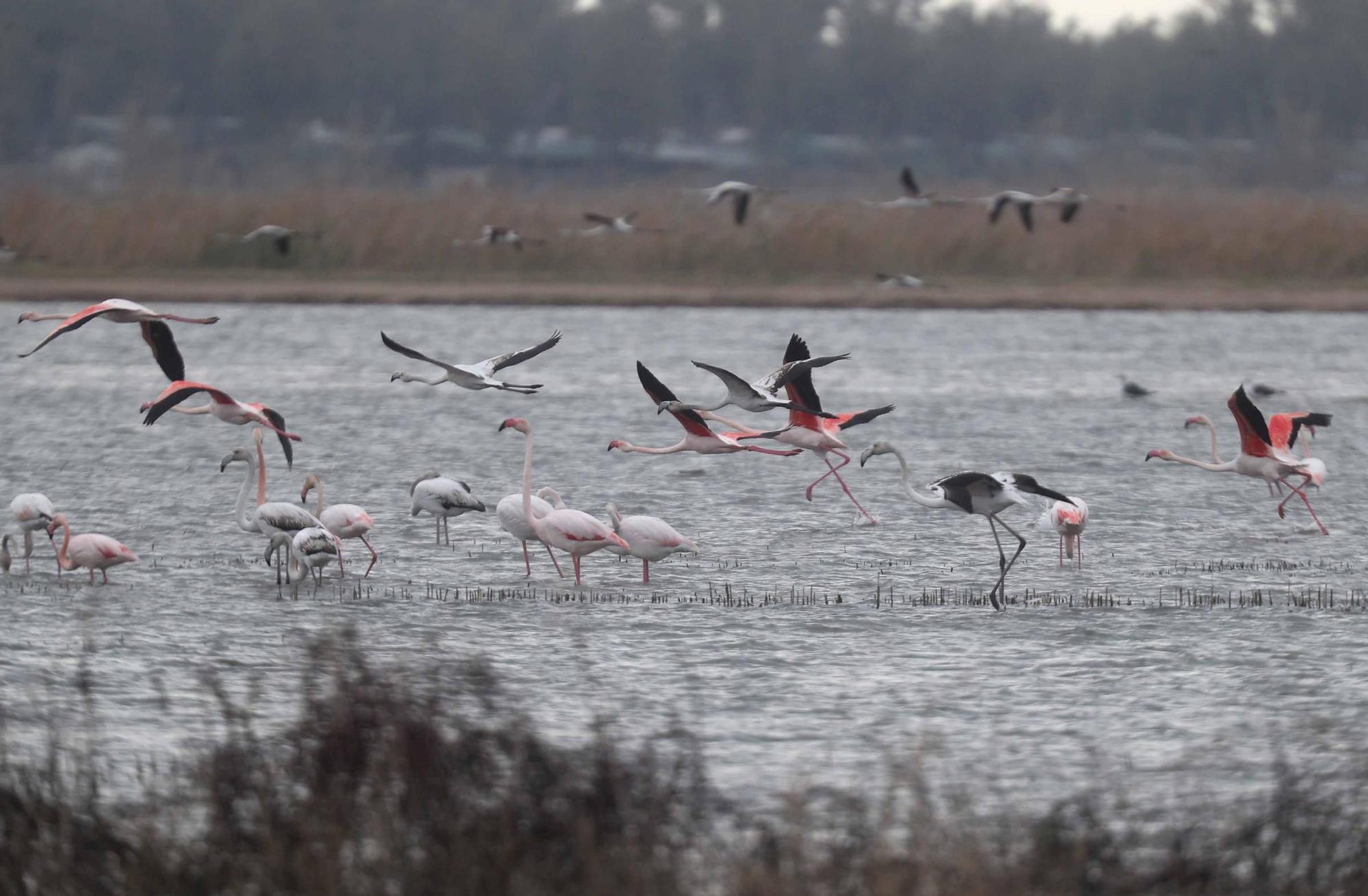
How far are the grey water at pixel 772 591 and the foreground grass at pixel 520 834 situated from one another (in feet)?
0.83

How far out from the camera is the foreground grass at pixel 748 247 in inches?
1101

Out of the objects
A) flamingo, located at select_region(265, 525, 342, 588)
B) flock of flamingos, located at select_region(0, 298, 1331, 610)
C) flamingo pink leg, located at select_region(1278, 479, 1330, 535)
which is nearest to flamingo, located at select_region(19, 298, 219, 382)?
flock of flamingos, located at select_region(0, 298, 1331, 610)

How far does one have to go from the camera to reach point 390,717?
498cm

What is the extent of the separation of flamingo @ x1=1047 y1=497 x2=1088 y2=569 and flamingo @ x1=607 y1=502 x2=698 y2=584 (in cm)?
171

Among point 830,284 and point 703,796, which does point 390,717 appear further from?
point 830,284

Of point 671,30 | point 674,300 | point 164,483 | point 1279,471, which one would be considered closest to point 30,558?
point 164,483

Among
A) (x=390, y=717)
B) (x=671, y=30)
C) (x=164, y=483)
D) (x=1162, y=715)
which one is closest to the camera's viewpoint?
(x=390, y=717)

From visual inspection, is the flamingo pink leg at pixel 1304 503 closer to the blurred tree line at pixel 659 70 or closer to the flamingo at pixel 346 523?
the flamingo at pixel 346 523

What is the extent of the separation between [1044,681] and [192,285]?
21592 millimetres

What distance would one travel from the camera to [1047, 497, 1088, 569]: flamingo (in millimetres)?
9203

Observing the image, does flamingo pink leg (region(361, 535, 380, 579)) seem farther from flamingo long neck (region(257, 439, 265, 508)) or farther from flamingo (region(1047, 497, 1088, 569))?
flamingo (region(1047, 497, 1088, 569))

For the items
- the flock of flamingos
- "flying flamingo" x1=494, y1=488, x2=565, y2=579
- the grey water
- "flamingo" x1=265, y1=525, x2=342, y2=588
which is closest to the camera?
the grey water

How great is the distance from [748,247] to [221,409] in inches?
726

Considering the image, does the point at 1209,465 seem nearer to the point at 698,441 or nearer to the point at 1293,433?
the point at 1293,433
